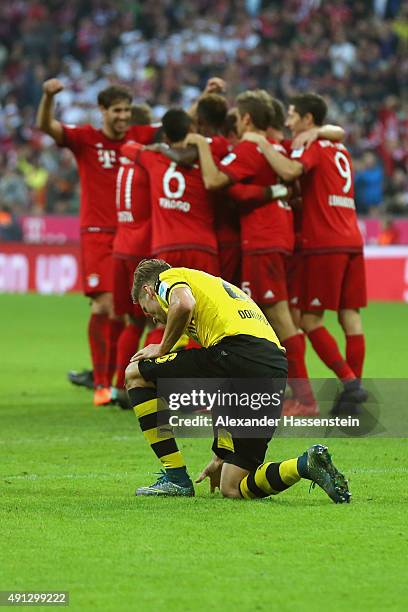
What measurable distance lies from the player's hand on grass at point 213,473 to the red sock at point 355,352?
3.38 m

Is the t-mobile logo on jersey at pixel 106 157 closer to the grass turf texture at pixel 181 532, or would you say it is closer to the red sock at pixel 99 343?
the red sock at pixel 99 343

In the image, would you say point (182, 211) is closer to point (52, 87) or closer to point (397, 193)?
point (52, 87)

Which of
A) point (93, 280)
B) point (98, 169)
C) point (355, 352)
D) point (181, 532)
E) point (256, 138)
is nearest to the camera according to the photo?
point (181, 532)

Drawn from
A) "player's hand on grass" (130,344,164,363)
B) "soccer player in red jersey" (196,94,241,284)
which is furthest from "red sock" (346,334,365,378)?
"player's hand on grass" (130,344,164,363)

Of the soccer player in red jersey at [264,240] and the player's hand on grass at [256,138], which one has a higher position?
the player's hand on grass at [256,138]

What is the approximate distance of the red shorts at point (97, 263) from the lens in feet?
35.3

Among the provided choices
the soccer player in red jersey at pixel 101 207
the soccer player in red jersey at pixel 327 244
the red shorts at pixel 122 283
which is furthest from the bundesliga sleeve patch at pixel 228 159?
the soccer player in red jersey at pixel 101 207

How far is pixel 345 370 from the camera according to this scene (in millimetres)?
9484

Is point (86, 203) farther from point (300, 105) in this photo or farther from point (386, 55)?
point (386, 55)

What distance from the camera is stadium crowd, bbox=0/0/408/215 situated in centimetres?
2633

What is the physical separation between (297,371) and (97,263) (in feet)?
6.93

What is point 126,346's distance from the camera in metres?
10.2

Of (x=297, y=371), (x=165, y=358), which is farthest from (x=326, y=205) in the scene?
(x=165, y=358)

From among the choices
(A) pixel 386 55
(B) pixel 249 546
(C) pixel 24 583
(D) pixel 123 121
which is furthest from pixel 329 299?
(A) pixel 386 55
